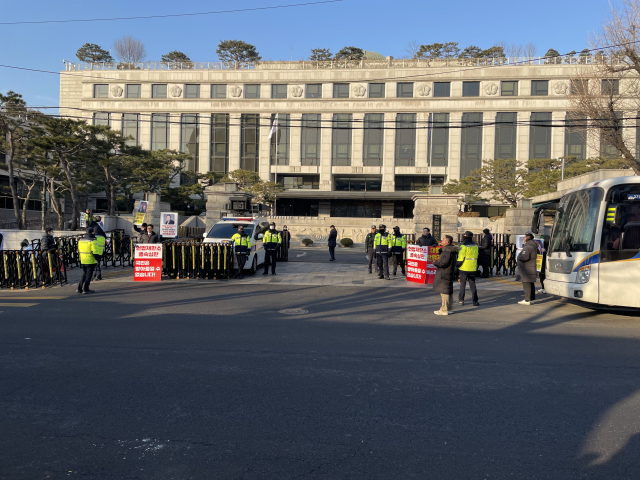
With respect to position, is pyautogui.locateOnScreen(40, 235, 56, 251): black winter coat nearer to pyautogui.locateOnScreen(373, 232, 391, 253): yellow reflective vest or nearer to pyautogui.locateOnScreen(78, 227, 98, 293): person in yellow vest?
pyautogui.locateOnScreen(78, 227, 98, 293): person in yellow vest

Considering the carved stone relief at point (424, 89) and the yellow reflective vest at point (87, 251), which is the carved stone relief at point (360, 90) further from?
the yellow reflective vest at point (87, 251)

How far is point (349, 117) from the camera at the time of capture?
5372cm

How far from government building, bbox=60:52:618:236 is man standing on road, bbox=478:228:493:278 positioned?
112 feet

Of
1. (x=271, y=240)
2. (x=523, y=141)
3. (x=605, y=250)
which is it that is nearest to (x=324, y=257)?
(x=271, y=240)

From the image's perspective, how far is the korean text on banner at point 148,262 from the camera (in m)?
13.7

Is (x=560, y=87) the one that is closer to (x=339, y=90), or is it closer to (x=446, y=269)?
(x=339, y=90)

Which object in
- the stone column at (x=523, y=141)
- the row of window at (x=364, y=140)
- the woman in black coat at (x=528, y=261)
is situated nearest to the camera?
the woman in black coat at (x=528, y=261)

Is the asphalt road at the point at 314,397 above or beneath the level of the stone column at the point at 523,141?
beneath

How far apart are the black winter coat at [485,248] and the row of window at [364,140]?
3582 centimetres

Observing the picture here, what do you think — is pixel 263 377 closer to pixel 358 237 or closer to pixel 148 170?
pixel 358 237

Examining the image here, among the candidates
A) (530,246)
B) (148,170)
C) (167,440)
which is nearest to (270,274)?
(530,246)

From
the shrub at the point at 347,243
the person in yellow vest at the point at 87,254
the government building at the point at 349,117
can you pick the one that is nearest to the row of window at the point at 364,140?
the government building at the point at 349,117

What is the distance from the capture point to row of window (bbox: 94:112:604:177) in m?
51.5

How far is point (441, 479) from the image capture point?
128 inches
